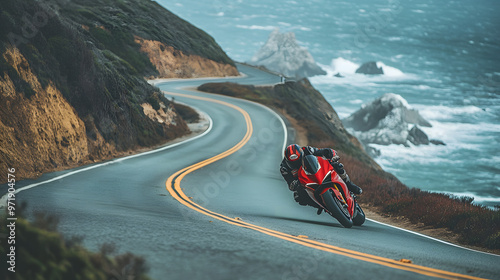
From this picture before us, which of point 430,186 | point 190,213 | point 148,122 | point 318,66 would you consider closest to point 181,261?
point 190,213

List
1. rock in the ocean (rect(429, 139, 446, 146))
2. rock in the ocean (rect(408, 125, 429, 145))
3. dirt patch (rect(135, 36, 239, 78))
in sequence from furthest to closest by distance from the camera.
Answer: rock in the ocean (rect(429, 139, 446, 146)) → rock in the ocean (rect(408, 125, 429, 145)) → dirt patch (rect(135, 36, 239, 78))

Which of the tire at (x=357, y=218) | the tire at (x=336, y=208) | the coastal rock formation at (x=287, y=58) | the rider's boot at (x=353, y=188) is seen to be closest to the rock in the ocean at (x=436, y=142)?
the tire at (x=357, y=218)

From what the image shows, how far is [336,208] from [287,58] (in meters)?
120

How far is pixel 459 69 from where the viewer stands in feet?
396

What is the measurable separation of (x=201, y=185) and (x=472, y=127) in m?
66.2

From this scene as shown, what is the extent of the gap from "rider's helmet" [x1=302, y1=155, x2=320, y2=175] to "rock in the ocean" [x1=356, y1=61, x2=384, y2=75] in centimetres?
11874

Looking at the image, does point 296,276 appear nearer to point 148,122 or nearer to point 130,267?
point 130,267

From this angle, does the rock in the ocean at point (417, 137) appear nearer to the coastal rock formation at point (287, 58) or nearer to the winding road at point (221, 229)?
the winding road at point (221, 229)

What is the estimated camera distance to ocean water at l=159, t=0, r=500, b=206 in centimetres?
4922

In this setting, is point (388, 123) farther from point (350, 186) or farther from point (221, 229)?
point (221, 229)

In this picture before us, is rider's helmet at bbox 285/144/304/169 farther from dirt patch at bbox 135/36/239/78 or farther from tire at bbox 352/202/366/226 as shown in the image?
dirt patch at bbox 135/36/239/78

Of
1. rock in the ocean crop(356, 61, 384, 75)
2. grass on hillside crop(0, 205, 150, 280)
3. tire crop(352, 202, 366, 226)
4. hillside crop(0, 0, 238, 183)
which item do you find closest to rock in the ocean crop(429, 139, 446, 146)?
hillside crop(0, 0, 238, 183)

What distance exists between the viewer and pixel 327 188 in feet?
26.3

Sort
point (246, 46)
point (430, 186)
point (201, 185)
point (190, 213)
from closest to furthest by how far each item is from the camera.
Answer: point (190, 213) → point (201, 185) → point (430, 186) → point (246, 46)
